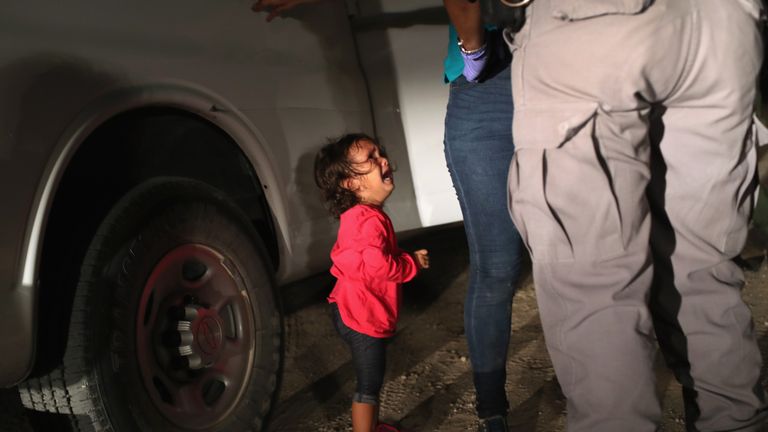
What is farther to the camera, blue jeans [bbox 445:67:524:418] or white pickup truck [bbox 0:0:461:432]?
blue jeans [bbox 445:67:524:418]

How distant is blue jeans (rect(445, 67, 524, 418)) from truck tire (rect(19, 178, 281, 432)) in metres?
0.67

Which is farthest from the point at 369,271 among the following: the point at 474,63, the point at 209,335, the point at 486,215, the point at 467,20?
the point at 467,20

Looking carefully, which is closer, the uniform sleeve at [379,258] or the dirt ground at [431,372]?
the uniform sleeve at [379,258]

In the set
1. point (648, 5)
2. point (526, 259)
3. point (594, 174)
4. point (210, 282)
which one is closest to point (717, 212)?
point (594, 174)

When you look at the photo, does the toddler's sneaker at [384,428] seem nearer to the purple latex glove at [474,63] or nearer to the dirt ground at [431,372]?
the dirt ground at [431,372]

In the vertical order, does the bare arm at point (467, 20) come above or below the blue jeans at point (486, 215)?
above

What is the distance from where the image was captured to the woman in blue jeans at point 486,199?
2.10 meters

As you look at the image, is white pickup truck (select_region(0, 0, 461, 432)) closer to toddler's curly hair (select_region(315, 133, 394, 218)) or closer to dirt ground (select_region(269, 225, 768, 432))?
toddler's curly hair (select_region(315, 133, 394, 218))

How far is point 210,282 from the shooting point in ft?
7.75

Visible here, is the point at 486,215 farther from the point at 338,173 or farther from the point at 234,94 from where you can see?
the point at 234,94

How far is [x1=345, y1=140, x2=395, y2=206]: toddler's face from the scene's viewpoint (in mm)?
2418

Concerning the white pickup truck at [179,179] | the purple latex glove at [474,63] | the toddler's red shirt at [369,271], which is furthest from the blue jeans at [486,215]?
the white pickup truck at [179,179]

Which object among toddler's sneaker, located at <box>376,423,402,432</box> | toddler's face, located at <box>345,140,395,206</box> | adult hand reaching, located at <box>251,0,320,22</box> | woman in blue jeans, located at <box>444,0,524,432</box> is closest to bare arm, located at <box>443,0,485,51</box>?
woman in blue jeans, located at <box>444,0,524,432</box>

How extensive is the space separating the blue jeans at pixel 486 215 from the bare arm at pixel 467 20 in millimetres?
277
